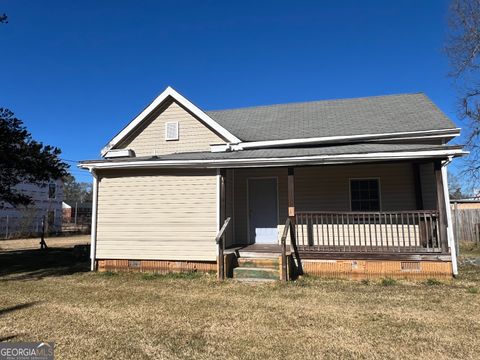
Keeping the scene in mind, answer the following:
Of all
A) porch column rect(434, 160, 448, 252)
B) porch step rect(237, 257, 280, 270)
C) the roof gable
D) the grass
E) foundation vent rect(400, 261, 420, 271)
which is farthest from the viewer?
the roof gable

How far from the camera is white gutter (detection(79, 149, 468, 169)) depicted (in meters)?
8.23

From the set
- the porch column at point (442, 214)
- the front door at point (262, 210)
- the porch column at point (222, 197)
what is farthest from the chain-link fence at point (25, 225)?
the porch column at point (442, 214)

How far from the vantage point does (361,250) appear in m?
8.88

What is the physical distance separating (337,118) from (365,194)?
10.5 ft

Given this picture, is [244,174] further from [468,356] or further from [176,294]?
[468,356]

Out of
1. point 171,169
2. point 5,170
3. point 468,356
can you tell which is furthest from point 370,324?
point 5,170

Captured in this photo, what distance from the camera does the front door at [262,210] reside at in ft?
36.0

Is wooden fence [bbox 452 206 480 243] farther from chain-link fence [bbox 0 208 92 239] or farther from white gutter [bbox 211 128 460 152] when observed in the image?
chain-link fence [bbox 0 208 92 239]

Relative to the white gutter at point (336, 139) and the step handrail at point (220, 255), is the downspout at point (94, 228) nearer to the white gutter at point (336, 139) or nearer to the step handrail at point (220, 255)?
the white gutter at point (336, 139)

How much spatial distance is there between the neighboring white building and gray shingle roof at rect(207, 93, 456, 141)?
63.2ft

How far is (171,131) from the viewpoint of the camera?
11922mm

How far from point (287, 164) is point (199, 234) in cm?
302

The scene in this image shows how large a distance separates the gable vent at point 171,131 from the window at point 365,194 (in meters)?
5.89

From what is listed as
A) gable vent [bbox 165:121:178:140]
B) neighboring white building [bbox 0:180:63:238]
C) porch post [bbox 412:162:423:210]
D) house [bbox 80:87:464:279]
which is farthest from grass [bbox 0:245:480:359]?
neighboring white building [bbox 0:180:63:238]
